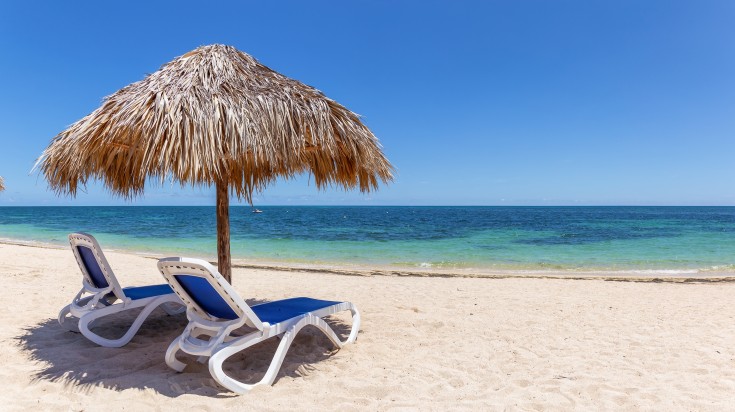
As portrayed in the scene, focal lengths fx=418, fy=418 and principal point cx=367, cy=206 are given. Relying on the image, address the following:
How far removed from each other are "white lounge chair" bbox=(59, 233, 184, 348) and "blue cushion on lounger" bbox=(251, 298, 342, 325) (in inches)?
29.0

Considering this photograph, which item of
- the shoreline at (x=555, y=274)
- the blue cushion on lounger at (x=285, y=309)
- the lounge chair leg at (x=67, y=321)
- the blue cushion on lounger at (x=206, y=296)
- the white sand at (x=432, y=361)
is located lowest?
the shoreline at (x=555, y=274)

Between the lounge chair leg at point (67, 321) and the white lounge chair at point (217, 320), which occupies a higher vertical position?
the white lounge chair at point (217, 320)

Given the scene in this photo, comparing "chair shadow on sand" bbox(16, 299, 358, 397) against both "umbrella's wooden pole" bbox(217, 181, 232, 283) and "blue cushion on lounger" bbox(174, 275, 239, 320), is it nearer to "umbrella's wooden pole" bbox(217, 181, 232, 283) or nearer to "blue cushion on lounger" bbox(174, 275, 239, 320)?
"blue cushion on lounger" bbox(174, 275, 239, 320)

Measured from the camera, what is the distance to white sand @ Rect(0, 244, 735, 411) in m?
2.51

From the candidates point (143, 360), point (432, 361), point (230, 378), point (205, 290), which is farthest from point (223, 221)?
point (432, 361)

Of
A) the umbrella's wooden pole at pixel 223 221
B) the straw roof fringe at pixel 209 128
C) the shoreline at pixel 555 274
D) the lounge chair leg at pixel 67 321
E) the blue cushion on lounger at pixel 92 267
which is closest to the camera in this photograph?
the straw roof fringe at pixel 209 128

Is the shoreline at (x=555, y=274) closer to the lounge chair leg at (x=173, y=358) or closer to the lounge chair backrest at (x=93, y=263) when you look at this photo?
the lounge chair backrest at (x=93, y=263)

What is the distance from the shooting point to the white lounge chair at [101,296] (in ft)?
11.2

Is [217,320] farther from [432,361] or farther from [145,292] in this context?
[432,361]

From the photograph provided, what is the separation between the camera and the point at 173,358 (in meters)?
2.87

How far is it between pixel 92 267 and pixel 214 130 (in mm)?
1870

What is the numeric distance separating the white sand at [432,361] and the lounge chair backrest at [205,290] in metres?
0.46

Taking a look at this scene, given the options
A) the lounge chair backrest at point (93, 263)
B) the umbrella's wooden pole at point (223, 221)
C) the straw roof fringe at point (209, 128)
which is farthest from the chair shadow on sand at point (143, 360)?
the straw roof fringe at point (209, 128)

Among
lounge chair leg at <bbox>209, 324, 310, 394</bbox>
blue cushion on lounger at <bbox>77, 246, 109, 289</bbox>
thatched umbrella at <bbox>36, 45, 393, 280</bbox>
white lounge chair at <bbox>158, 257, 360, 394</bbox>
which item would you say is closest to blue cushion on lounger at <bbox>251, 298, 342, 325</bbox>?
white lounge chair at <bbox>158, 257, 360, 394</bbox>
